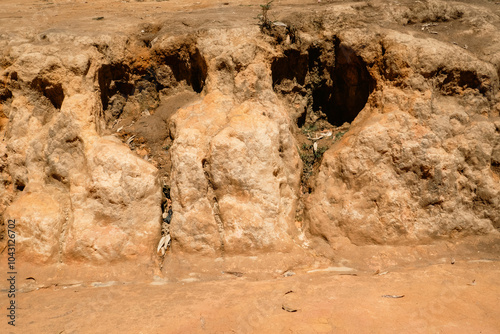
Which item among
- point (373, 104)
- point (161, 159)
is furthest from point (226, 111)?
point (373, 104)

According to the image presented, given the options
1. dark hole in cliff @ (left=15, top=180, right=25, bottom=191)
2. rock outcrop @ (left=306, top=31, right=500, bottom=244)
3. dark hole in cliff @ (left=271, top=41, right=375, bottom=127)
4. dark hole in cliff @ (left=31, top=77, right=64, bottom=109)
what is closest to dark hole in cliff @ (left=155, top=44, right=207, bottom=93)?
dark hole in cliff @ (left=271, top=41, right=375, bottom=127)

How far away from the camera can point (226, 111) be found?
454 centimetres

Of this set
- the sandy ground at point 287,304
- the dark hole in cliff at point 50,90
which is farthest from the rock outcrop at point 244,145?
the sandy ground at point 287,304

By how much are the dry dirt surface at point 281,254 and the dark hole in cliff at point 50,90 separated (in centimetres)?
2

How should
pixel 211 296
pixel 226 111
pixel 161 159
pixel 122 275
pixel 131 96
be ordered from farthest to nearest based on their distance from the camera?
pixel 131 96
pixel 161 159
pixel 226 111
pixel 122 275
pixel 211 296

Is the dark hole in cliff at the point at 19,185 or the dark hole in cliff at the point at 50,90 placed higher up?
the dark hole in cliff at the point at 50,90

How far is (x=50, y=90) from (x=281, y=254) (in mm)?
3104

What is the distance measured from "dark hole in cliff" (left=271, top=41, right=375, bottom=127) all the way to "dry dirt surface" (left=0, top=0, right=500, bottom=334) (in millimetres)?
50

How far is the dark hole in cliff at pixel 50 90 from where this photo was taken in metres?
4.59

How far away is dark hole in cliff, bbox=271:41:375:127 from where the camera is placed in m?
4.93

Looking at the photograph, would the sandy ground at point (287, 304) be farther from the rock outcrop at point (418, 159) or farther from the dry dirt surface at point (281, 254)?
the rock outcrop at point (418, 159)

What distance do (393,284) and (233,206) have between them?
5.34ft

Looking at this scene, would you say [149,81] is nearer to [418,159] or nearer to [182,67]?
[182,67]

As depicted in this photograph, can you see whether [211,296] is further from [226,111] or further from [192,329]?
[226,111]
